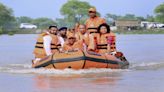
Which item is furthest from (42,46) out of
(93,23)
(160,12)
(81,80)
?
(160,12)

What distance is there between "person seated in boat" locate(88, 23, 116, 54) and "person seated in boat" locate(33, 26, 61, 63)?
1.22m

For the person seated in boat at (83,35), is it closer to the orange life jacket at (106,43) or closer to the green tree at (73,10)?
the orange life jacket at (106,43)

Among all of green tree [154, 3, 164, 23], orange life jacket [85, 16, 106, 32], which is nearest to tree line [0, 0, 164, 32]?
green tree [154, 3, 164, 23]

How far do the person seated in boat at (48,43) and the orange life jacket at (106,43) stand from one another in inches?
51.3

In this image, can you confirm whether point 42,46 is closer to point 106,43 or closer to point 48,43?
point 48,43

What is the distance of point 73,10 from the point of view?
5241 inches

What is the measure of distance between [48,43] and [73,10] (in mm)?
116856

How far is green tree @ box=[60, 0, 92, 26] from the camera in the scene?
421ft

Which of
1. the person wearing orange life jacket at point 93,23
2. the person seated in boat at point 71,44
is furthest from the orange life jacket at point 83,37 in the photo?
the person wearing orange life jacket at point 93,23

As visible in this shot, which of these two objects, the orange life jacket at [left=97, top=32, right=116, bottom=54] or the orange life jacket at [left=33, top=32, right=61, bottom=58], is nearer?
the orange life jacket at [left=33, top=32, right=61, bottom=58]

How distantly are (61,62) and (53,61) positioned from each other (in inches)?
8.5

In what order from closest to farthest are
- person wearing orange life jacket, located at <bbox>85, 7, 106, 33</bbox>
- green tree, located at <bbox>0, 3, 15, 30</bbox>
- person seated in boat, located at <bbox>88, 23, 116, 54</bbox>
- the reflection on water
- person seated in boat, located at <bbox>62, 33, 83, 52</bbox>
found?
the reflection on water
person seated in boat, located at <bbox>62, 33, 83, 52</bbox>
person seated in boat, located at <bbox>88, 23, 116, 54</bbox>
person wearing orange life jacket, located at <bbox>85, 7, 106, 33</bbox>
green tree, located at <bbox>0, 3, 15, 30</bbox>

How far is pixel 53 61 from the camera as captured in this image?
1586 centimetres

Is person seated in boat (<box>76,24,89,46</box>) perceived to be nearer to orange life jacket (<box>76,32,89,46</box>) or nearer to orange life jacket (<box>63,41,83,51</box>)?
orange life jacket (<box>76,32,89,46</box>)
